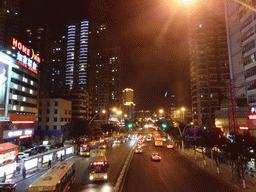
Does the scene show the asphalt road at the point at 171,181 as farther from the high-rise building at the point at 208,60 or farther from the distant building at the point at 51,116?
the high-rise building at the point at 208,60

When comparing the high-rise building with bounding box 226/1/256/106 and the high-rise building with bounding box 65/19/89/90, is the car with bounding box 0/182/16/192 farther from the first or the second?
the high-rise building with bounding box 65/19/89/90

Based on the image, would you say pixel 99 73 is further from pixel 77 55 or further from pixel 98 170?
pixel 98 170

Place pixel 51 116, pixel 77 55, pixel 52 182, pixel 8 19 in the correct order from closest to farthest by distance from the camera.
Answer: pixel 52 182 → pixel 51 116 → pixel 8 19 → pixel 77 55

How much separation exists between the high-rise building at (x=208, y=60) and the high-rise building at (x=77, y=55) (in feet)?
272

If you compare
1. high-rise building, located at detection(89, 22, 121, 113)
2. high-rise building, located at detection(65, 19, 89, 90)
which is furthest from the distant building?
high-rise building, located at detection(65, 19, 89, 90)

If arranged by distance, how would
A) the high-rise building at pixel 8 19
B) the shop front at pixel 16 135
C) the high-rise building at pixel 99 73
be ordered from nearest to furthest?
the shop front at pixel 16 135 < the high-rise building at pixel 8 19 < the high-rise building at pixel 99 73

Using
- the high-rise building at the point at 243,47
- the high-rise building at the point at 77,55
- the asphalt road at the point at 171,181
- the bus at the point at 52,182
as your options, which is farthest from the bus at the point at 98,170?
the high-rise building at the point at 77,55

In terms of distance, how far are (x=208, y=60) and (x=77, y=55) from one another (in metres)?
99.8

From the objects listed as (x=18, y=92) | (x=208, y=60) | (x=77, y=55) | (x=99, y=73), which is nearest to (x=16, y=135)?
(x=18, y=92)

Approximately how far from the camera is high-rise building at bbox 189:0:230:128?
273 feet

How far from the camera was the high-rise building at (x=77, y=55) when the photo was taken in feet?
464

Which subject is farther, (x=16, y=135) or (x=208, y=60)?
(x=208, y=60)

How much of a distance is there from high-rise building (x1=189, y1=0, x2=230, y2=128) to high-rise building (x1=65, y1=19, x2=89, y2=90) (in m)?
82.9

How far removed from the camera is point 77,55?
479ft
